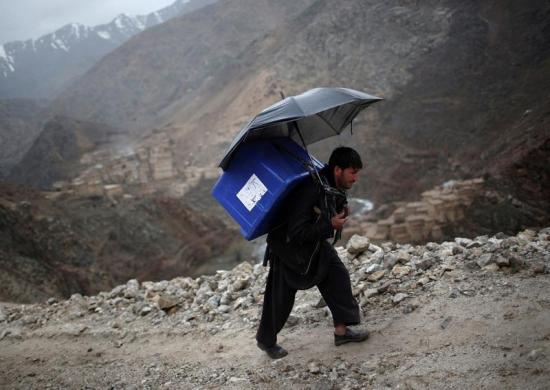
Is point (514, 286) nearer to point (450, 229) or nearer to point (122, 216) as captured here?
point (450, 229)

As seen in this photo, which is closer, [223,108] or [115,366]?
[115,366]

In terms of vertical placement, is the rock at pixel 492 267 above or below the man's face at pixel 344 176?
below

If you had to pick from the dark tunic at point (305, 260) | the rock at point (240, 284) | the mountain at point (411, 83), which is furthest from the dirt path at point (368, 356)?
the mountain at point (411, 83)

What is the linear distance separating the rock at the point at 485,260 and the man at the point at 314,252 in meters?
1.04

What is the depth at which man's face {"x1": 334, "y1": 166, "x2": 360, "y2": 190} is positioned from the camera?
2.25 metres

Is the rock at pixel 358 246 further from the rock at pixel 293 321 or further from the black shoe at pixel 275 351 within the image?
the black shoe at pixel 275 351

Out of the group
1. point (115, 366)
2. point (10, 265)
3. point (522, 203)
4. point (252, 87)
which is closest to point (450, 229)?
point (522, 203)

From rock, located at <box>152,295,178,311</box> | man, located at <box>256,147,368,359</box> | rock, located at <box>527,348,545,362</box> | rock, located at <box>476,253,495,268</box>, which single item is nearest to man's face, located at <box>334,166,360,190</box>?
man, located at <box>256,147,368,359</box>

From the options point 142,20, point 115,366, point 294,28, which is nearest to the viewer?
point 115,366

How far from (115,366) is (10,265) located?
861 cm

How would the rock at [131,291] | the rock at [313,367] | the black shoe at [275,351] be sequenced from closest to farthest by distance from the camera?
1. the rock at [313,367]
2. the black shoe at [275,351]
3. the rock at [131,291]

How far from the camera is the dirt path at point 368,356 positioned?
6.94ft

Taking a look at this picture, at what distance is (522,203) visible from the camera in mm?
11305

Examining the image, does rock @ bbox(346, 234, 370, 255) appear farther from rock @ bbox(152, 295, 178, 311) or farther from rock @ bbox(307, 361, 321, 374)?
rock @ bbox(152, 295, 178, 311)
